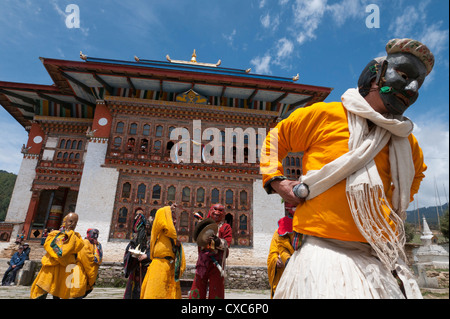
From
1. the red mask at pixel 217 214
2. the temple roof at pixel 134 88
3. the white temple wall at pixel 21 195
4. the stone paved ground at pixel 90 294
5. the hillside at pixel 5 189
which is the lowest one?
the stone paved ground at pixel 90 294

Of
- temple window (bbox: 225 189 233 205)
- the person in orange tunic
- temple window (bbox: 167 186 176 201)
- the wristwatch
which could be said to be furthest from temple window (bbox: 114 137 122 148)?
the wristwatch

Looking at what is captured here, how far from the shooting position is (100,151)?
15039mm

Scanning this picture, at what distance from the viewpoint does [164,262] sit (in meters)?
4.25

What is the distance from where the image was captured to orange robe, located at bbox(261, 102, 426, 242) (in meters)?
1.44

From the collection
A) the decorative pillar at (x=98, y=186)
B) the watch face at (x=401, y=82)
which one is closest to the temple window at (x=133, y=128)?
the decorative pillar at (x=98, y=186)

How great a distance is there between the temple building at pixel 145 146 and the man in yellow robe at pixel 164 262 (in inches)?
394

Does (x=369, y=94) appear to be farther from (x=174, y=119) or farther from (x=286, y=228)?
(x=174, y=119)

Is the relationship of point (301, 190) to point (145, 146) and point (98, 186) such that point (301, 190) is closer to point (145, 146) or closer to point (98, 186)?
point (98, 186)

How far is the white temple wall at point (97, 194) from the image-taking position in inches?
534

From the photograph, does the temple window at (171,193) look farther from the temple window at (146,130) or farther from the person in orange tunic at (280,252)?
the person in orange tunic at (280,252)

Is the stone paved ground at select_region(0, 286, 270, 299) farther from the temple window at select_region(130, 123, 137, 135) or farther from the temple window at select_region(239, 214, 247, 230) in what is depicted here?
the temple window at select_region(130, 123, 137, 135)

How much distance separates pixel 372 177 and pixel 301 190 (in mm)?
386
